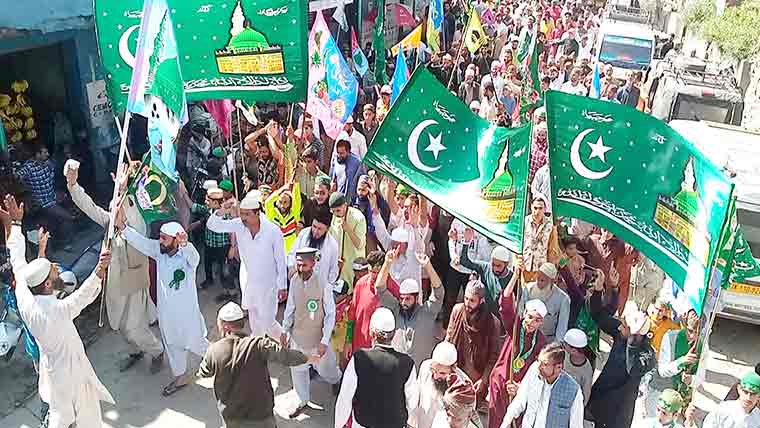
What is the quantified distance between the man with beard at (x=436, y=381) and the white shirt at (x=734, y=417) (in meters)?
1.58

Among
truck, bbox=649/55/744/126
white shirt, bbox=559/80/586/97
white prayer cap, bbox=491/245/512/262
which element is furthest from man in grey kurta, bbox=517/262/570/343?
truck, bbox=649/55/744/126

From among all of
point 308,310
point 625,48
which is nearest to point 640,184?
point 308,310

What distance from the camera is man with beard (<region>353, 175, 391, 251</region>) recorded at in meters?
6.62

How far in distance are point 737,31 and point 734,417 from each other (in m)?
15.1

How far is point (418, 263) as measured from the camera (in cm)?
614

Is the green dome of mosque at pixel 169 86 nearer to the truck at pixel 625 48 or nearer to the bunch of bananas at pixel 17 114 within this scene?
the bunch of bananas at pixel 17 114

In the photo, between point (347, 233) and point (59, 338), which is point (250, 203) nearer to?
point (347, 233)

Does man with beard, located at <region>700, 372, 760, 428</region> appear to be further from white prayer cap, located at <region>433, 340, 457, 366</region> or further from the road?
the road

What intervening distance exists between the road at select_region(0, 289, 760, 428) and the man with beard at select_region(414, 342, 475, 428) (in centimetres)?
165

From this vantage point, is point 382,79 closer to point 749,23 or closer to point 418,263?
point 418,263

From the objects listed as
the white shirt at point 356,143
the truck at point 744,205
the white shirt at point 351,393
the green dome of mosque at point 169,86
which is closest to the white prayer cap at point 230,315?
the white shirt at point 351,393

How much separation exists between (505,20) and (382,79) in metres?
9.46

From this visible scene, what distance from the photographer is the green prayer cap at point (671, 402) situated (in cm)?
430

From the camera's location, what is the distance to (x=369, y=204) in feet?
22.1
